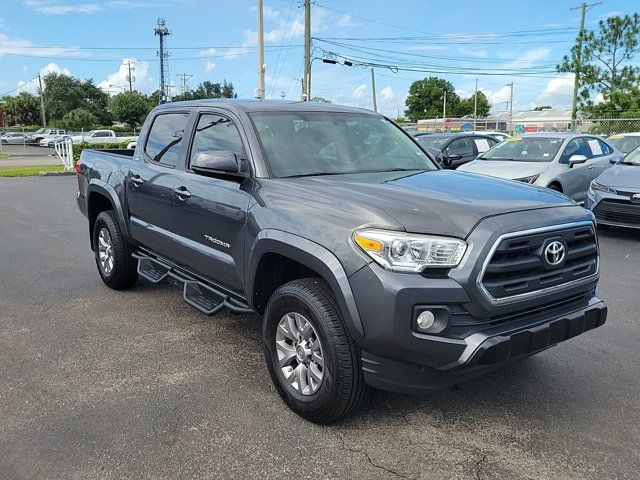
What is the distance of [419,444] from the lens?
118 inches

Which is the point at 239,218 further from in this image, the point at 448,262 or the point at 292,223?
the point at 448,262

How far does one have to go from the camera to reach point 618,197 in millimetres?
8344

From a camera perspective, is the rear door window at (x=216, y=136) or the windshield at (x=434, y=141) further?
the windshield at (x=434, y=141)

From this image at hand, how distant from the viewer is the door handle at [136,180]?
194 inches

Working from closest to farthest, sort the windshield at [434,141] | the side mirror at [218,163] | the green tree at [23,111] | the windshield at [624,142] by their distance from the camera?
1. the side mirror at [218,163]
2. the windshield at [434,141]
3. the windshield at [624,142]
4. the green tree at [23,111]

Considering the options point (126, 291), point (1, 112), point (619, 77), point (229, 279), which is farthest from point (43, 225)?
point (1, 112)

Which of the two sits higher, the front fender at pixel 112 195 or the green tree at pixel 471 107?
the green tree at pixel 471 107

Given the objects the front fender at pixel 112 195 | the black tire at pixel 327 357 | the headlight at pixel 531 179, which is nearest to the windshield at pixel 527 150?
the headlight at pixel 531 179

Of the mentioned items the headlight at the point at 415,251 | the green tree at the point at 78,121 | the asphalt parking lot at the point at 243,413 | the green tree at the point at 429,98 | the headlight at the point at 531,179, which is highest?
the green tree at the point at 429,98

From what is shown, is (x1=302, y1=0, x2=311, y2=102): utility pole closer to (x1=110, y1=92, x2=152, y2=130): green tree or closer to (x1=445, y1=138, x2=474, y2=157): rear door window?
(x1=445, y1=138, x2=474, y2=157): rear door window

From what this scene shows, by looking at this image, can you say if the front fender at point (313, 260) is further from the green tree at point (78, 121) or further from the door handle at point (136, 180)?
the green tree at point (78, 121)

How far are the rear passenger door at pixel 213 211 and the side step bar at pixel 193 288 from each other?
0.09m

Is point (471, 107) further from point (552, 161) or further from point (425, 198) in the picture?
point (425, 198)

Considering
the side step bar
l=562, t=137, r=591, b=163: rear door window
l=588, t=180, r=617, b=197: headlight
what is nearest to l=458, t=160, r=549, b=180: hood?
l=562, t=137, r=591, b=163: rear door window
